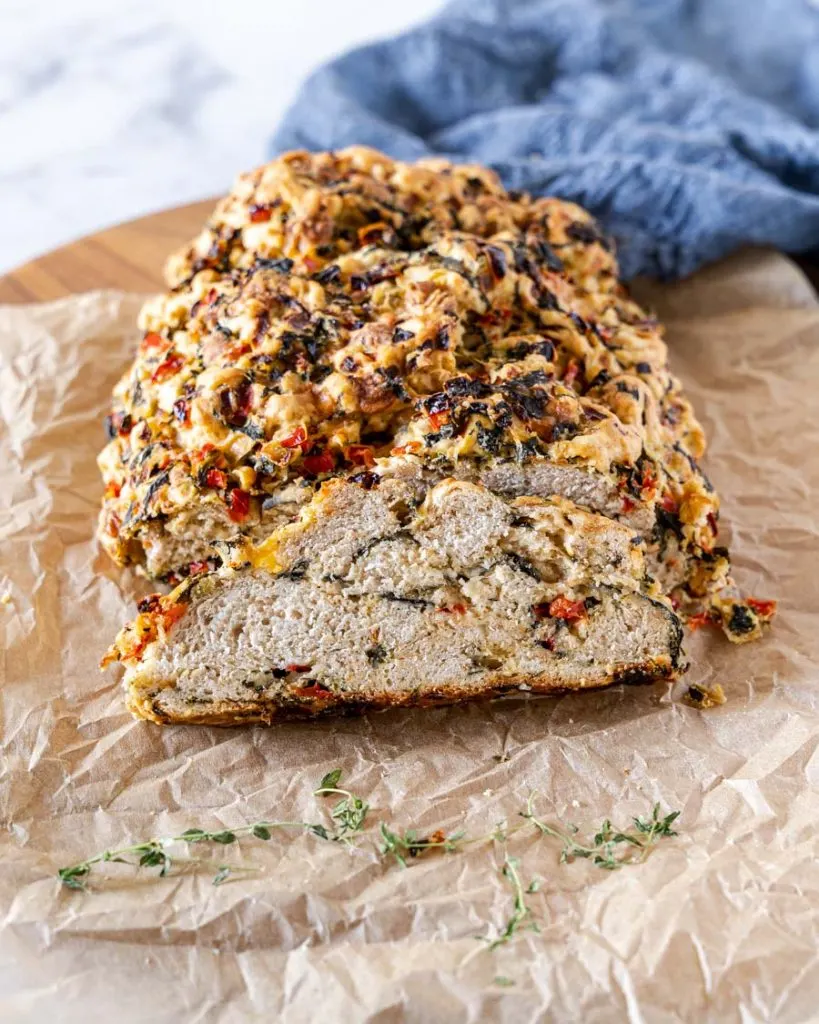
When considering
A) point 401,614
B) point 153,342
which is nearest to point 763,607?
point 401,614

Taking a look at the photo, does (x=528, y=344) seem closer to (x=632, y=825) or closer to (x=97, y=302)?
(x=632, y=825)

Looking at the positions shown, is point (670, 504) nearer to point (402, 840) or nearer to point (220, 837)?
point (402, 840)

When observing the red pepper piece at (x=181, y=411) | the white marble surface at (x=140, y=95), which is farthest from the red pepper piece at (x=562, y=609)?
the white marble surface at (x=140, y=95)

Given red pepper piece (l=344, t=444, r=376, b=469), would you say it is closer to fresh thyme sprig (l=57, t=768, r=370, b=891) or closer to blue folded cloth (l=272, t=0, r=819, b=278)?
fresh thyme sprig (l=57, t=768, r=370, b=891)

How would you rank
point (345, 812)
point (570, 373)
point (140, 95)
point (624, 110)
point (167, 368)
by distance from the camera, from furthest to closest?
point (140, 95)
point (624, 110)
point (167, 368)
point (570, 373)
point (345, 812)

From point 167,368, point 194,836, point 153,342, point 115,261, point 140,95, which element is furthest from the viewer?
point 140,95

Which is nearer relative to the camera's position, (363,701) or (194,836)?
(194,836)

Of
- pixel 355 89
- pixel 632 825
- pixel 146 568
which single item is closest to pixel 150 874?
pixel 146 568
